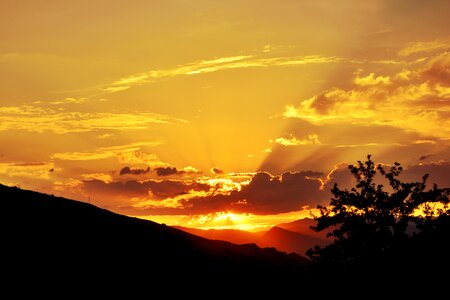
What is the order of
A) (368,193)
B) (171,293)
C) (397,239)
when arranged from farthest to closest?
(171,293), (368,193), (397,239)

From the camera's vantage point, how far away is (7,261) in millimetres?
→ 53906

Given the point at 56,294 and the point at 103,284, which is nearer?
the point at 56,294

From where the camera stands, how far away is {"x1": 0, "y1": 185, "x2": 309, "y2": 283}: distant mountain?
57281 millimetres

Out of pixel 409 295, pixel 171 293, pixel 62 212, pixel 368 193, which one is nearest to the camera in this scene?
pixel 409 295

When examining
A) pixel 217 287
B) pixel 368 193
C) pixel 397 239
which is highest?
pixel 368 193

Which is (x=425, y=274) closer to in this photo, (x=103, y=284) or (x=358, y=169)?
(x=358, y=169)

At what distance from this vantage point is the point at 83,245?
212ft

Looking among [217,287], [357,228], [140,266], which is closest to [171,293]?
[140,266]

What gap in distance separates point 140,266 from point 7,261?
1663 cm

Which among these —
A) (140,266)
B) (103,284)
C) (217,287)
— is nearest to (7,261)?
(103,284)

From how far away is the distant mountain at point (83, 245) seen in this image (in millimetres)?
57281

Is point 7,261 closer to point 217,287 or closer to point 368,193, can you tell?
point 217,287

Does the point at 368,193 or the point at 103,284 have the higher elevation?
the point at 368,193

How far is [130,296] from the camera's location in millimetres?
57875
